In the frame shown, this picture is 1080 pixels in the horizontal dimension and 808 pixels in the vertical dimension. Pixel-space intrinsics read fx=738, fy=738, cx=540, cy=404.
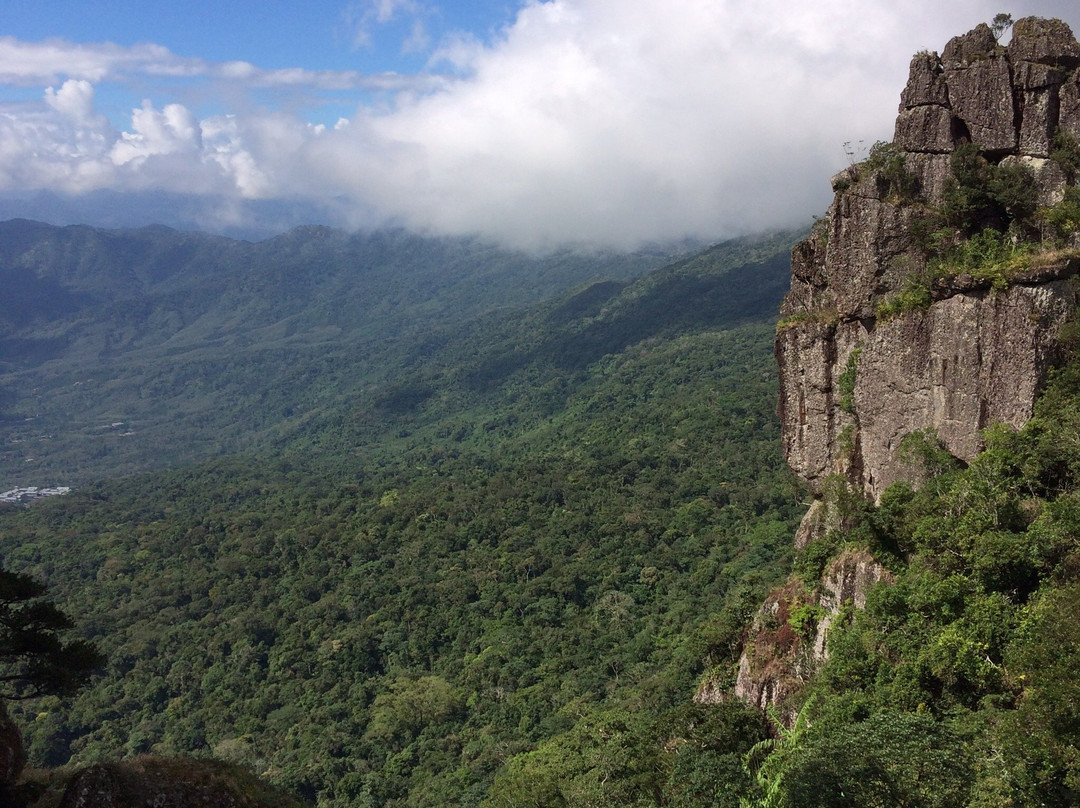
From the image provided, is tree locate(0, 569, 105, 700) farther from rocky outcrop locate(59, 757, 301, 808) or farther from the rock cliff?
the rock cliff

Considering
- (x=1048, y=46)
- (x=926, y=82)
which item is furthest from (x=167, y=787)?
(x=1048, y=46)

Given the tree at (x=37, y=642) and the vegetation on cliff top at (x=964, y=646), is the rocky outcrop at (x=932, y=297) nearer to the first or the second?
the vegetation on cliff top at (x=964, y=646)

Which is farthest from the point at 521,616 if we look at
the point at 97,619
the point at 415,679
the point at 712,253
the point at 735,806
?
the point at 712,253

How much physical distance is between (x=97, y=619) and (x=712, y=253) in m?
159

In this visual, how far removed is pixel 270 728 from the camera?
50938 mm

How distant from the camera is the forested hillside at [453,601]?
39156mm

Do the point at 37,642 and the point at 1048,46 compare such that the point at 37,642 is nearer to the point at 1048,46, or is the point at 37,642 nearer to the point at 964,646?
the point at 964,646

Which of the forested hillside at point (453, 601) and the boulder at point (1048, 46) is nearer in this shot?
the boulder at point (1048, 46)

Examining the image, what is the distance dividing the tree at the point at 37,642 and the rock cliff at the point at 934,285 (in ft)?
50.9

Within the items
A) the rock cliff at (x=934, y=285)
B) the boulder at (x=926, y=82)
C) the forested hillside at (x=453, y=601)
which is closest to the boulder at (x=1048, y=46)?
the rock cliff at (x=934, y=285)

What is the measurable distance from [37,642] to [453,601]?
50.0 m

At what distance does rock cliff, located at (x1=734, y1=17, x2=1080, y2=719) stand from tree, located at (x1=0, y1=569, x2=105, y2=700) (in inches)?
611

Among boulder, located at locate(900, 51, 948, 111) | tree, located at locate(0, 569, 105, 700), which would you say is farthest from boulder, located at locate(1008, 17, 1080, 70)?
tree, located at locate(0, 569, 105, 700)

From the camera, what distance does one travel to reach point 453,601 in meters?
62.6
